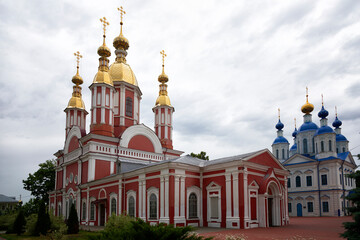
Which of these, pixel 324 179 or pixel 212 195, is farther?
pixel 324 179

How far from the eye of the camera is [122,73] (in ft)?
104

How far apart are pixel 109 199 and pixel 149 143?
288 inches

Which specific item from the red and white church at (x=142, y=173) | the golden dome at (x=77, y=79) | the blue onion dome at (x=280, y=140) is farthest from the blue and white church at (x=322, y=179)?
the golden dome at (x=77, y=79)

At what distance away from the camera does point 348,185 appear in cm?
3922

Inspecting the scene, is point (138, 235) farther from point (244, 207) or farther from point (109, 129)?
point (109, 129)

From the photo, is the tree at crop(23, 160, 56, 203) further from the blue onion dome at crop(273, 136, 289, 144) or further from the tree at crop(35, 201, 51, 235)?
the blue onion dome at crop(273, 136, 289, 144)

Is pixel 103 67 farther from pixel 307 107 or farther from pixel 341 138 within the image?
pixel 341 138

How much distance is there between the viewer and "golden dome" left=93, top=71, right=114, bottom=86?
94.5 feet

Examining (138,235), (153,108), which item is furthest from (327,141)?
(138,235)

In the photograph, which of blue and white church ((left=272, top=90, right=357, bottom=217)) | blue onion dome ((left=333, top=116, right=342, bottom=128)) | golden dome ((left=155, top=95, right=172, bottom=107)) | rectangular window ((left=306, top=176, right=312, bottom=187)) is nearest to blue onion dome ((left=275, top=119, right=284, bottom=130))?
blue onion dome ((left=333, top=116, right=342, bottom=128))

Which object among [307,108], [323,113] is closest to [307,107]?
[307,108]

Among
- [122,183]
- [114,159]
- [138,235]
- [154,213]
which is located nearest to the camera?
[138,235]

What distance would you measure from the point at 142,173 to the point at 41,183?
25937 mm

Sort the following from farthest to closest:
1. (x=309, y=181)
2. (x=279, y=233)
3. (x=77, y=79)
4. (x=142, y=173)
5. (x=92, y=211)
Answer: (x=309, y=181), (x=77, y=79), (x=92, y=211), (x=142, y=173), (x=279, y=233)
